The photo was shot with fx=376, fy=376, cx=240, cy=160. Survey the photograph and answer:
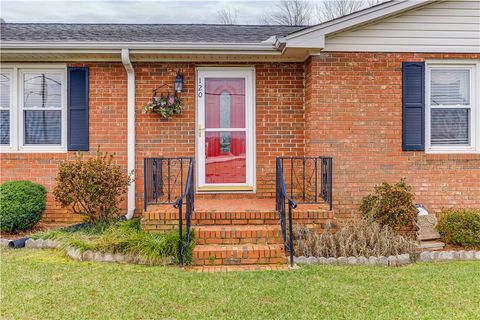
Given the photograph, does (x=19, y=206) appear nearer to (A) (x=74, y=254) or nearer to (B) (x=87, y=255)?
(A) (x=74, y=254)

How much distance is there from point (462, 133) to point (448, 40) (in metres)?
1.58

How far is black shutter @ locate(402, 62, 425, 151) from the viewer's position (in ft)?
20.3

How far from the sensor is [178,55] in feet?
20.6

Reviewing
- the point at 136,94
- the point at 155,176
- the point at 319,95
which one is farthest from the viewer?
the point at 136,94

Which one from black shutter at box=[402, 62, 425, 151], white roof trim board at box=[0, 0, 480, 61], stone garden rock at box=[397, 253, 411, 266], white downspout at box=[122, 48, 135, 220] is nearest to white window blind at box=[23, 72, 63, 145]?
white roof trim board at box=[0, 0, 480, 61]

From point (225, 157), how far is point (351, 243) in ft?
8.99

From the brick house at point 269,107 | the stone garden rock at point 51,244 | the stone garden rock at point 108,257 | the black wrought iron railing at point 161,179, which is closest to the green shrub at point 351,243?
the brick house at point 269,107

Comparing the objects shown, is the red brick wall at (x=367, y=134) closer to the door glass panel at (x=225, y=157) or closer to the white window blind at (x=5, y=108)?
the door glass panel at (x=225, y=157)

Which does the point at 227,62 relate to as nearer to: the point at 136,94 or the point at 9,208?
the point at 136,94

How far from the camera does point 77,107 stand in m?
6.49

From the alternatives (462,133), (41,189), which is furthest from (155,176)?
(462,133)

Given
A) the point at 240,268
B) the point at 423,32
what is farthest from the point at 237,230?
the point at 423,32

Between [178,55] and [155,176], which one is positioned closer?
[155,176]

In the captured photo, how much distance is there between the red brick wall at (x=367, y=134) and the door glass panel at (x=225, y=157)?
1.27m
